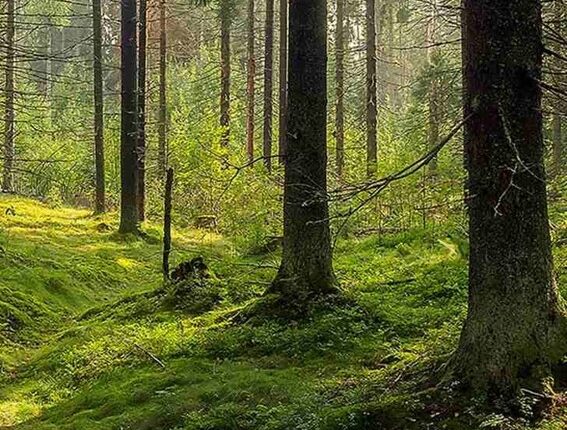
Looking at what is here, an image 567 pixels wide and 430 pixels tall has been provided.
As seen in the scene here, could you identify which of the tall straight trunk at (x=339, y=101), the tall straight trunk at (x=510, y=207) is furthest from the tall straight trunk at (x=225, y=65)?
the tall straight trunk at (x=510, y=207)

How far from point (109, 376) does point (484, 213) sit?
14.5ft

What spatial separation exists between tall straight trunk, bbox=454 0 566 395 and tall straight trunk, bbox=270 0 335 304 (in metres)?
3.41

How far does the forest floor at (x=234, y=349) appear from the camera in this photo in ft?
15.5

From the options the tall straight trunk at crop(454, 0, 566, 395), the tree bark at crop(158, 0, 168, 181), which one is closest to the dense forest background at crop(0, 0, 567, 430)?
the tall straight trunk at crop(454, 0, 566, 395)

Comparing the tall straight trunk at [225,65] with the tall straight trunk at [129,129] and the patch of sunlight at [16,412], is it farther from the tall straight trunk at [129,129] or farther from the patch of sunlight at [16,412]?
the patch of sunlight at [16,412]

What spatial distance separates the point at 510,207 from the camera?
388cm

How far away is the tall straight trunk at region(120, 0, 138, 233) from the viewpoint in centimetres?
1584

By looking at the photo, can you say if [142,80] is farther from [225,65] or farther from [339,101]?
[339,101]

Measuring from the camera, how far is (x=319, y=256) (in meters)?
7.29

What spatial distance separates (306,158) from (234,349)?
85.0 inches

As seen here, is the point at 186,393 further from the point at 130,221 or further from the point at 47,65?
the point at 47,65

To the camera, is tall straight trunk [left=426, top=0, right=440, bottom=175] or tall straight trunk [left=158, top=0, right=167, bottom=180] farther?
tall straight trunk [left=158, top=0, right=167, bottom=180]

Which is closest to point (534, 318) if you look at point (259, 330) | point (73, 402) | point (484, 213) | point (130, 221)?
point (484, 213)

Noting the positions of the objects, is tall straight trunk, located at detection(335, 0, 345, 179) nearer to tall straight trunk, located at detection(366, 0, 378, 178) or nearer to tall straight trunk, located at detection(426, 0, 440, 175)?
tall straight trunk, located at detection(366, 0, 378, 178)
